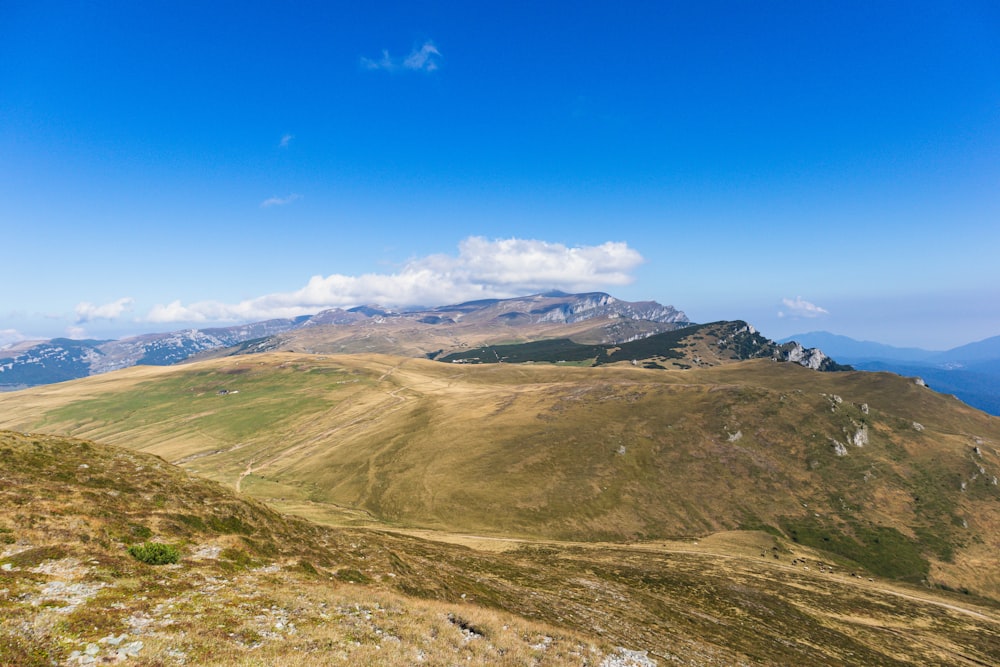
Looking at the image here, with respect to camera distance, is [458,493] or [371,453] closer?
[458,493]

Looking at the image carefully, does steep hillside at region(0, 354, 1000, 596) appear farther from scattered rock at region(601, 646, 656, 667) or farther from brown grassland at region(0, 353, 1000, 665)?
scattered rock at region(601, 646, 656, 667)

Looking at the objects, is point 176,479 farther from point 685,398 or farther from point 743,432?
point 685,398

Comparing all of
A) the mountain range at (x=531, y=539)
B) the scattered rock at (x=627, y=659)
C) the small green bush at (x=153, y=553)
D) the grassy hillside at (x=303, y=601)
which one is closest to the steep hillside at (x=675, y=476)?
the mountain range at (x=531, y=539)

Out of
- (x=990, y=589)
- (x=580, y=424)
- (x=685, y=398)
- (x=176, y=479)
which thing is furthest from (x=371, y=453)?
(x=990, y=589)

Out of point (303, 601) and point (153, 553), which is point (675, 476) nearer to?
point (303, 601)

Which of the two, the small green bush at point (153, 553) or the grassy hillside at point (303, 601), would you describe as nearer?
the grassy hillside at point (303, 601)

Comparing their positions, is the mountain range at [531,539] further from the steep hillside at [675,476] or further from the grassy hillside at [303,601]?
the steep hillside at [675,476]
